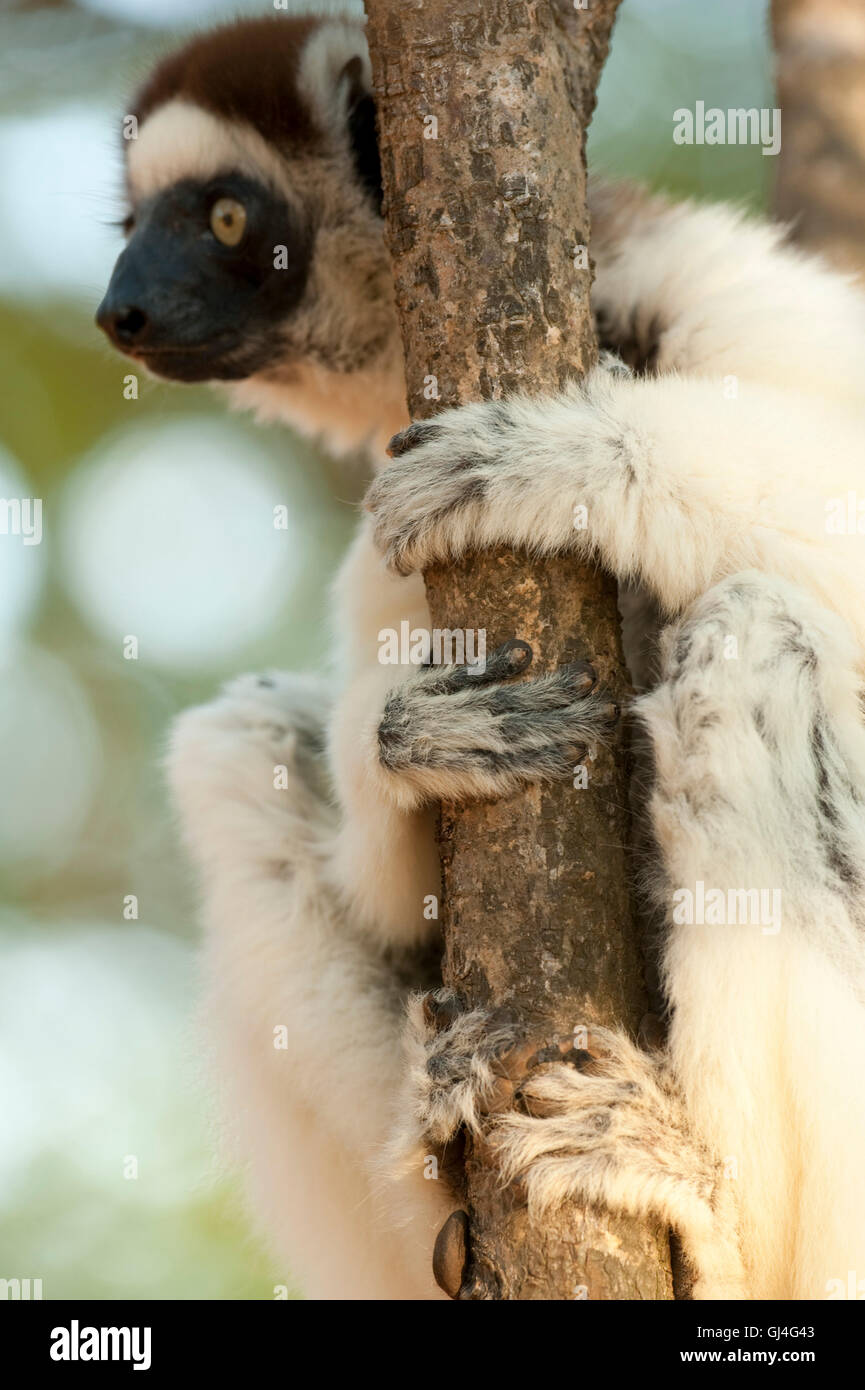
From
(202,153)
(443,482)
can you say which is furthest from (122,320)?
(443,482)

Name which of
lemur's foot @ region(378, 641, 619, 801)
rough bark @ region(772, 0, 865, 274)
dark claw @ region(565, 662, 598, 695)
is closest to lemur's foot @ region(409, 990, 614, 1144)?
lemur's foot @ region(378, 641, 619, 801)

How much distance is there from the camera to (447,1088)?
9.35 ft

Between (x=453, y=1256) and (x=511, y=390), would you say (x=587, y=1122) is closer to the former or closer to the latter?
(x=453, y=1256)

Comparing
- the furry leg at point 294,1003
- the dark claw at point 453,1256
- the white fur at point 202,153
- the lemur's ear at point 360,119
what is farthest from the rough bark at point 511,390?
the white fur at point 202,153

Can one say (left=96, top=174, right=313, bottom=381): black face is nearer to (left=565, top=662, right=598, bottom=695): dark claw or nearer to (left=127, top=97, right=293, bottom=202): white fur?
(left=127, top=97, right=293, bottom=202): white fur

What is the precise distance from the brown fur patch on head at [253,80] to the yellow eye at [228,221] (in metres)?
0.27

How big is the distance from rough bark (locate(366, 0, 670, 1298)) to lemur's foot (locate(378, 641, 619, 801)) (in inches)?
1.5

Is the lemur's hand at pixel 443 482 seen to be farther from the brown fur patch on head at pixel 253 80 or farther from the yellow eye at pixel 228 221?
the brown fur patch on head at pixel 253 80

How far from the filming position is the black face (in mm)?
4203

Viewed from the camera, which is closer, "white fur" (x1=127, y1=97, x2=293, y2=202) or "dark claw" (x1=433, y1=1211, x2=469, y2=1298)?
"dark claw" (x1=433, y1=1211, x2=469, y2=1298)

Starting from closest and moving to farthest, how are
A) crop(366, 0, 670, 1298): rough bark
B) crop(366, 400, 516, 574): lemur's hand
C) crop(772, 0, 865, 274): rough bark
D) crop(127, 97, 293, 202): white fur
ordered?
crop(366, 0, 670, 1298): rough bark → crop(366, 400, 516, 574): lemur's hand → crop(127, 97, 293, 202): white fur → crop(772, 0, 865, 274): rough bark

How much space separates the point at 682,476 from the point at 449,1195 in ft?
5.72

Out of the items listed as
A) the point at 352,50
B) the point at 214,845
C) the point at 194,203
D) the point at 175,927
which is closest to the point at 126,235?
the point at 194,203

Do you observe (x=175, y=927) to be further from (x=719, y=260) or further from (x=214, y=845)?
(x=719, y=260)
